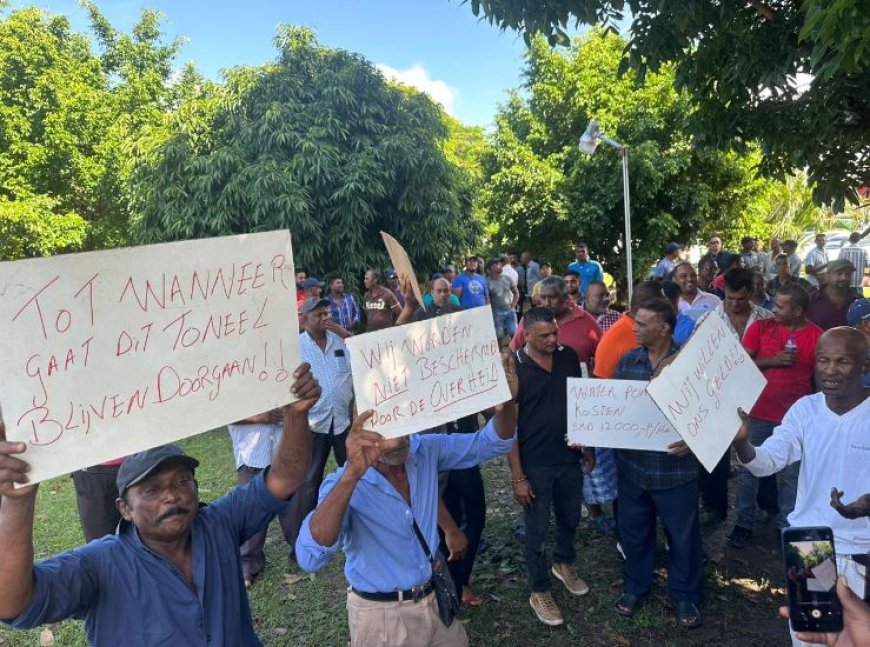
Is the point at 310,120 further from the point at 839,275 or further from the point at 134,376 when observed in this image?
the point at 134,376

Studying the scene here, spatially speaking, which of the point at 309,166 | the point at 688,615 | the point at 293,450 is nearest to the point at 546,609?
the point at 688,615

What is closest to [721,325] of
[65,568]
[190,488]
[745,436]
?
[745,436]

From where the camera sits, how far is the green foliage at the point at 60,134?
15.5 metres

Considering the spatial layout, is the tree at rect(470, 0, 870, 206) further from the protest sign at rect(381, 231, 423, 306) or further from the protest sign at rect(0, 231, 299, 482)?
the protest sign at rect(0, 231, 299, 482)

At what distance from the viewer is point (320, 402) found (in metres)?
4.76

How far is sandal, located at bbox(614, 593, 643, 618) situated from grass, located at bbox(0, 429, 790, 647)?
1.6 inches

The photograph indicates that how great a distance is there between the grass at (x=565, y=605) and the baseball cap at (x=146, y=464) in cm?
237

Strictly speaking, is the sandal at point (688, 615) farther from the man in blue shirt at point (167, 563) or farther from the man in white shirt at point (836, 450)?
the man in blue shirt at point (167, 563)

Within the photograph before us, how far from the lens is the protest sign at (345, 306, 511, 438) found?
83.9 inches

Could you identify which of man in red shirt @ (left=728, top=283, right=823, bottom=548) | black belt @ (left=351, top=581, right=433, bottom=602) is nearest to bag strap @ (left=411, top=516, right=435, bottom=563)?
black belt @ (left=351, top=581, right=433, bottom=602)

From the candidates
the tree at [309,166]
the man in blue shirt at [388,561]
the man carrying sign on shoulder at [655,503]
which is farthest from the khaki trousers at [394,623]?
the tree at [309,166]

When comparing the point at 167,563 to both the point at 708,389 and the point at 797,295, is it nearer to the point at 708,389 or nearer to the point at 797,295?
the point at 708,389

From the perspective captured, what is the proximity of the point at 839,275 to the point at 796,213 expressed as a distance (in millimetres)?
25329

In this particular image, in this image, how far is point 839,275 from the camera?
5.52 meters
